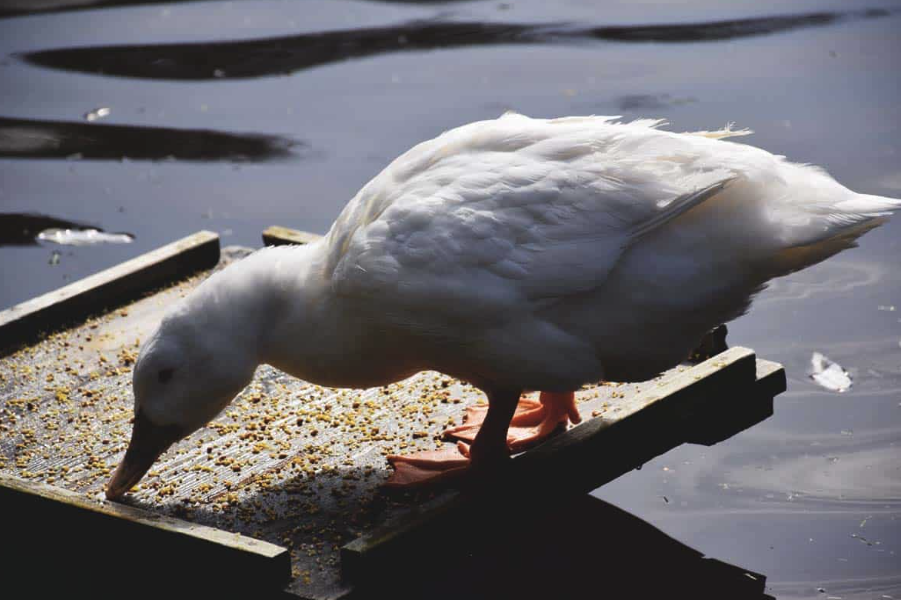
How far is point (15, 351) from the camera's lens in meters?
4.69

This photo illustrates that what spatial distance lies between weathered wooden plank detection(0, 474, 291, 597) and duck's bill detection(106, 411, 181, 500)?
12cm

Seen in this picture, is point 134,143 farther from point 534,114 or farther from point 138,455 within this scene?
point 138,455

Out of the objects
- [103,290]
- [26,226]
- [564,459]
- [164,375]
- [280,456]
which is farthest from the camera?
[26,226]

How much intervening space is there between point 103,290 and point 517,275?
7.42 feet

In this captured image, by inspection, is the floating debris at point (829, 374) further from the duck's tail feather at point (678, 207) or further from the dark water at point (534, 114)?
the duck's tail feather at point (678, 207)

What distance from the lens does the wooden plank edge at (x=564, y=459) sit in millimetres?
3207

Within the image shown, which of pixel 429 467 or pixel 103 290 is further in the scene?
pixel 103 290

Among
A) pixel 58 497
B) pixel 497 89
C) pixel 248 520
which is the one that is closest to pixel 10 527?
pixel 58 497

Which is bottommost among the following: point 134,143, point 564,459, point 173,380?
point 134,143

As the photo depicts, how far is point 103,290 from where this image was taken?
503 centimetres

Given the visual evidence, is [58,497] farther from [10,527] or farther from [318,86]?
[318,86]

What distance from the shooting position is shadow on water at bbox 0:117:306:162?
7539 millimetres

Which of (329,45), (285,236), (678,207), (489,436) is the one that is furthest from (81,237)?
(678,207)

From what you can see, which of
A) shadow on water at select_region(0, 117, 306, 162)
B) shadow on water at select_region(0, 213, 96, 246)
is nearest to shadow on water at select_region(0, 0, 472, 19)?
shadow on water at select_region(0, 117, 306, 162)
